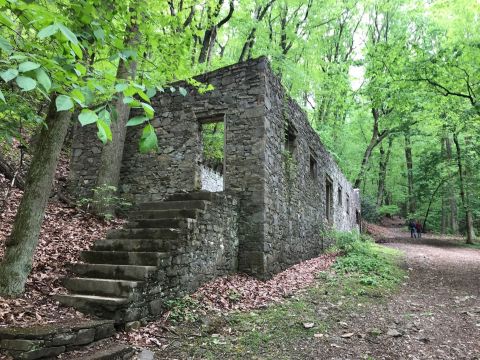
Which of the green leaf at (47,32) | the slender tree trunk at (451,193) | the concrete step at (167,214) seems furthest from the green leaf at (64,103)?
the slender tree trunk at (451,193)

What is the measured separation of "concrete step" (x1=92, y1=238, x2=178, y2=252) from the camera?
521cm

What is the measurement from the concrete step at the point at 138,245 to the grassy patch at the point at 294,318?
51.9 inches

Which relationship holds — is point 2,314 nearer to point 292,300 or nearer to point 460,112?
point 292,300

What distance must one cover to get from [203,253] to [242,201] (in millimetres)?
1829

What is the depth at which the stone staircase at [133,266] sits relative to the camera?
431 centimetres

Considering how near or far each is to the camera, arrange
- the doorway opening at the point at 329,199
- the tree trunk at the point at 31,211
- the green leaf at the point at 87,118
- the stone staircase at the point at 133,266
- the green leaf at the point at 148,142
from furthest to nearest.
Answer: the doorway opening at the point at 329,199
the stone staircase at the point at 133,266
the tree trunk at the point at 31,211
the green leaf at the point at 148,142
the green leaf at the point at 87,118

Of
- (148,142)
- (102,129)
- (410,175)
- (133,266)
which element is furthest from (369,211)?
(102,129)

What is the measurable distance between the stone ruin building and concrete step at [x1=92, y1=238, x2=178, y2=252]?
0.02m

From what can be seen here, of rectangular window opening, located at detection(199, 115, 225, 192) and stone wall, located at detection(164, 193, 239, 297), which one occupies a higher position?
rectangular window opening, located at detection(199, 115, 225, 192)

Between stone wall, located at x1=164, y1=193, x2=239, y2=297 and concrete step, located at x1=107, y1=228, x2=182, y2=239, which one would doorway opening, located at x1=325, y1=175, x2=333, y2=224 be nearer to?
stone wall, located at x1=164, y1=193, x2=239, y2=297

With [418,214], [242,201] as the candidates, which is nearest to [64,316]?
[242,201]

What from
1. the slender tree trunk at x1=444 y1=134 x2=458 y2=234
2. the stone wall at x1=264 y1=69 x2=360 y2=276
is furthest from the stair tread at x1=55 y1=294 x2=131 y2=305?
the slender tree trunk at x1=444 y1=134 x2=458 y2=234

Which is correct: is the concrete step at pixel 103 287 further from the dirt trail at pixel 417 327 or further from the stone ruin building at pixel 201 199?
the dirt trail at pixel 417 327

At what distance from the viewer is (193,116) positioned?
27.0ft
